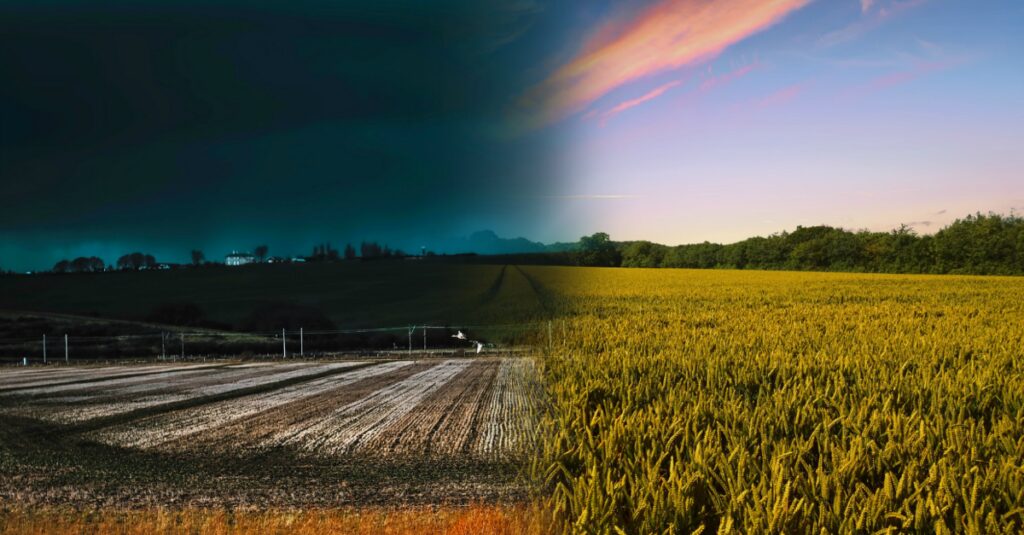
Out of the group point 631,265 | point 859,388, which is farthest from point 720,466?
point 631,265

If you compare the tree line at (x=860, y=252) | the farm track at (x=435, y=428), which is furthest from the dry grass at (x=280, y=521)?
the tree line at (x=860, y=252)

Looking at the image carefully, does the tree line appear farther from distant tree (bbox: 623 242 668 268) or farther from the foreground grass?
the foreground grass

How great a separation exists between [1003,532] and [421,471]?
3005 mm

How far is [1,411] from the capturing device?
7.27 metres

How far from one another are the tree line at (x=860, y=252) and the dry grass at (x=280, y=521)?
152 feet

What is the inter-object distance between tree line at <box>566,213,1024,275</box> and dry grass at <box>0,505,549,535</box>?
46.3m

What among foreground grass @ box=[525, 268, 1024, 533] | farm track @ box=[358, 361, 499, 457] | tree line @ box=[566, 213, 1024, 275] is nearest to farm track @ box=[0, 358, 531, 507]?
farm track @ box=[358, 361, 499, 457]

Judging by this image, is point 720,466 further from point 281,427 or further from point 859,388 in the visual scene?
point 281,427

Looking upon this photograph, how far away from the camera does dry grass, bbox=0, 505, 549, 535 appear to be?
295cm

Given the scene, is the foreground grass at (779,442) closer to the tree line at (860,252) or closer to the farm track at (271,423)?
the farm track at (271,423)

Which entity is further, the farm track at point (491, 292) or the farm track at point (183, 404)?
the farm track at point (491, 292)

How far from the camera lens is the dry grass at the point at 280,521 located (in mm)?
2947

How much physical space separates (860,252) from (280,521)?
74.3m

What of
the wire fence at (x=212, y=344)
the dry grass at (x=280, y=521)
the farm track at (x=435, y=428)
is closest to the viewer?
the dry grass at (x=280, y=521)
